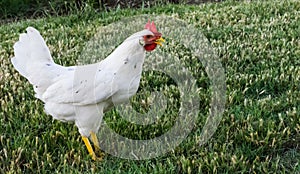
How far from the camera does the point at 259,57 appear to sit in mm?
5051

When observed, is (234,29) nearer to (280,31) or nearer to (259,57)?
(280,31)

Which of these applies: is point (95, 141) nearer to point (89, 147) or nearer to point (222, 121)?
point (89, 147)

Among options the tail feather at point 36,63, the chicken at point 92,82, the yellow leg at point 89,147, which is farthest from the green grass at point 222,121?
the tail feather at point 36,63

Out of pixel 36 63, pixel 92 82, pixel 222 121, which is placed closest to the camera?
pixel 92 82

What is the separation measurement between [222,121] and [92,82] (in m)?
1.15

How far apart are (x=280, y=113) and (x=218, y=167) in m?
0.87

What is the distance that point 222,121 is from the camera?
11.9 ft

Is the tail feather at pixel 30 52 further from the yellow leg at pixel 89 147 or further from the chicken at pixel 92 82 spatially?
the yellow leg at pixel 89 147

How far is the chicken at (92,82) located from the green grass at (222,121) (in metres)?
0.34

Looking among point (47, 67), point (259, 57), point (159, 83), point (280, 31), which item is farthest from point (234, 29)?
point (47, 67)

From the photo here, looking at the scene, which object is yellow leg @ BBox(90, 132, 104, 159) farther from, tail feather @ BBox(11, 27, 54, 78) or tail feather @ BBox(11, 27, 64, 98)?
tail feather @ BBox(11, 27, 54, 78)

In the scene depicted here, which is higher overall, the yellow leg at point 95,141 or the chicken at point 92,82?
the chicken at point 92,82

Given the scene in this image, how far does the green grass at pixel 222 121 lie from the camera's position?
3.17 m

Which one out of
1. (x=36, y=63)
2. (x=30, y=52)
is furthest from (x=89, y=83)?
(x=30, y=52)
